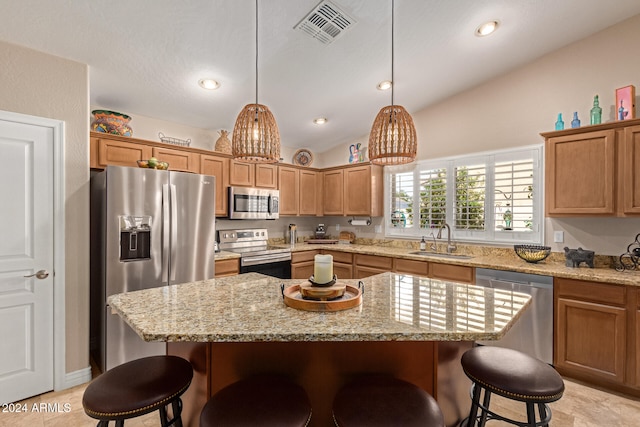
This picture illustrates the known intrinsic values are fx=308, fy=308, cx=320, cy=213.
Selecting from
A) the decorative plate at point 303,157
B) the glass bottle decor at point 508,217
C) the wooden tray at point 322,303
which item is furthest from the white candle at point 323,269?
the decorative plate at point 303,157

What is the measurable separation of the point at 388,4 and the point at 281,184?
275cm

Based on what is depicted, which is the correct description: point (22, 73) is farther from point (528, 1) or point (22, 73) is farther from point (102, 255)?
point (528, 1)

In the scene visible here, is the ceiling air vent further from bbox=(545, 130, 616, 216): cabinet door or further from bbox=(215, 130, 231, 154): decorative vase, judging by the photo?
bbox=(545, 130, 616, 216): cabinet door

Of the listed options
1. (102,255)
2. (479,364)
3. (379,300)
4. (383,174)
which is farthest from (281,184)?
(479,364)

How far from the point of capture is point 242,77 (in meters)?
2.96

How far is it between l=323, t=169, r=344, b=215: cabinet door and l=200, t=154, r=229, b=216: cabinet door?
5.64ft

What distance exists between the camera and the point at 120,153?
3031 millimetres

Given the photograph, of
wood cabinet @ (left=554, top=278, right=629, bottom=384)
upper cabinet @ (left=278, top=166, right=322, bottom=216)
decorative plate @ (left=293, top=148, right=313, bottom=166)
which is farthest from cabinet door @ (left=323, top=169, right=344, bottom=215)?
wood cabinet @ (left=554, top=278, right=629, bottom=384)

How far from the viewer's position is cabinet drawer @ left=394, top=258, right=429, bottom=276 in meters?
3.51

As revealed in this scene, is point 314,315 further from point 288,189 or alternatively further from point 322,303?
point 288,189

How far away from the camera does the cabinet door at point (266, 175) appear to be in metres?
4.26

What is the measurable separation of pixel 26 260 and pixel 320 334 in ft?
8.24

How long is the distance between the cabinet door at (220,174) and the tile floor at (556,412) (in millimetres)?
2175

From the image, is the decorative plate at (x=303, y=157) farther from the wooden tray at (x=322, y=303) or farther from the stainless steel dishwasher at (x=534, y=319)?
the wooden tray at (x=322, y=303)
